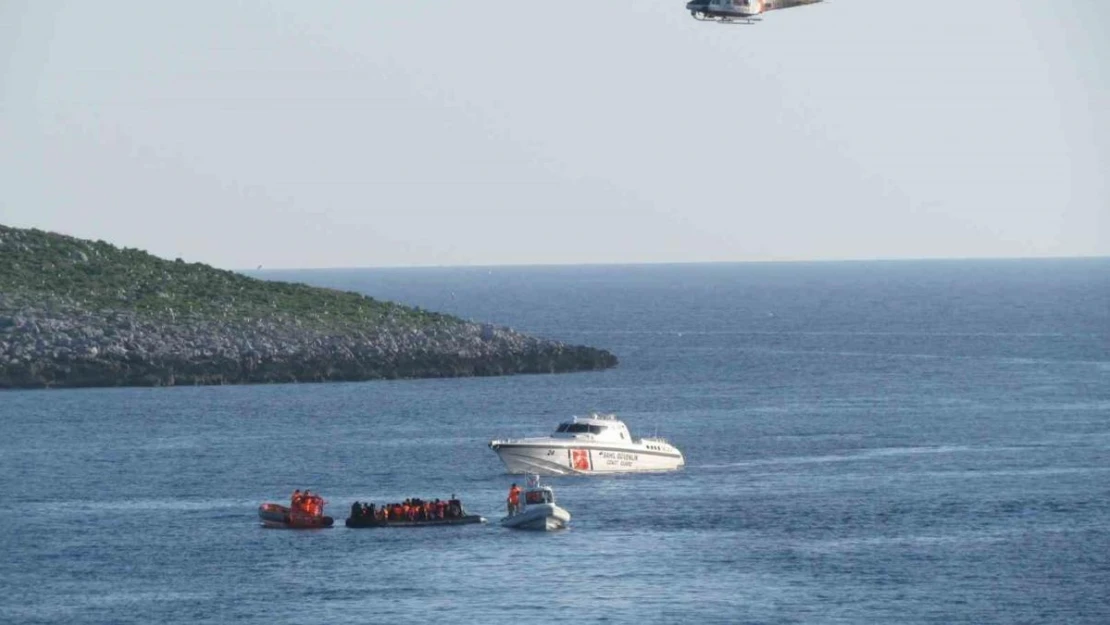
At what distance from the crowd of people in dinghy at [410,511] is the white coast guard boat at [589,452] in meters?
12.9

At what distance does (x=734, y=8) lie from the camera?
85.7 m

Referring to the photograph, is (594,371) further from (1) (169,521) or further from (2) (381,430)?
(1) (169,521)

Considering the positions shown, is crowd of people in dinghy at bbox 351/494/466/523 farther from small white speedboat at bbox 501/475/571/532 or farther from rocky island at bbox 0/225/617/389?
rocky island at bbox 0/225/617/389

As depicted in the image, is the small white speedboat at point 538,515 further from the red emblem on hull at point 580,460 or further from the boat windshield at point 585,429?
the boat windshield at point 585,429

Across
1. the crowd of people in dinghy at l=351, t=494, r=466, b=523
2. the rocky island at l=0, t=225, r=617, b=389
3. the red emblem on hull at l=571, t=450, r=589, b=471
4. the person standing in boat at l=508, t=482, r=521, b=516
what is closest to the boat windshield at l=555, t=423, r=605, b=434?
the red emblem on hull at l=571, t=450, r=589, b=471

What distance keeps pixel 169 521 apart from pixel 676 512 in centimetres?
2020

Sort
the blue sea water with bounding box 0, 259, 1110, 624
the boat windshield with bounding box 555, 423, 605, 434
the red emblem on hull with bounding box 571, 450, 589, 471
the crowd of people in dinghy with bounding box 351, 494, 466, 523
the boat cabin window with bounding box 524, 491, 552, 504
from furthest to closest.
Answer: the boat windshield with bounding box 555, 423, 605, 434 → the red emblem on hull with bounding box 571, 450, 589, 471 → the boat cabin window with bounding box 524, 491, 552, 504 → the crowd of people in dinghy with bounding box 351, 494, 466, 523 → the blue sea water with bounding box 0, 259, 1110, 624

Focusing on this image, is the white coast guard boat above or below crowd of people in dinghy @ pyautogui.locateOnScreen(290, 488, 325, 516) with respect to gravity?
above

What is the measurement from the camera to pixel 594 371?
157625mm

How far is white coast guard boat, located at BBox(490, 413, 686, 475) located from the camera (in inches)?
3762

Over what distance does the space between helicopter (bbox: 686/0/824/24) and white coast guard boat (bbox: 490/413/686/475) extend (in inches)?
790

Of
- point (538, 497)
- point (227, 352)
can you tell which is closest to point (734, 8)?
point (538, 497)

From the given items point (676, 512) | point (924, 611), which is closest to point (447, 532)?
point (676, 512)

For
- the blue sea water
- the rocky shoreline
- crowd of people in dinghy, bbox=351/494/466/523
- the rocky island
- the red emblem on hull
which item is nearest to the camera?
the blue sea water
